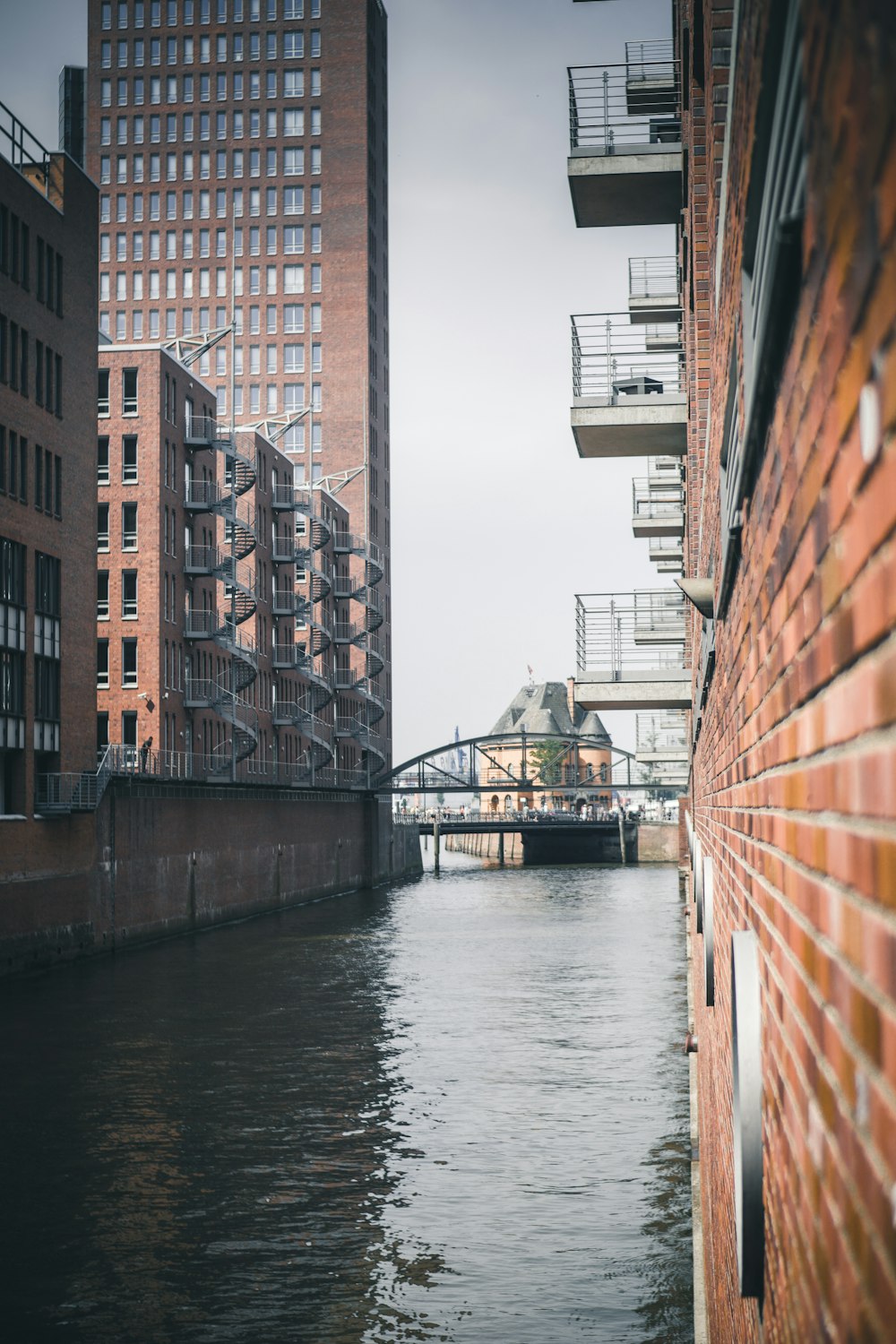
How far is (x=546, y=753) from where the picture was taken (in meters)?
145

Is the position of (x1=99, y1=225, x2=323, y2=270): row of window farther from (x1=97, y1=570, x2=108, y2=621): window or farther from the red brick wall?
the red brick wall

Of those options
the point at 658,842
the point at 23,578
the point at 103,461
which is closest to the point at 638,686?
the point at 23,578

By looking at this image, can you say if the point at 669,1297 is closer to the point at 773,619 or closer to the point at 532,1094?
the point at 532,1094

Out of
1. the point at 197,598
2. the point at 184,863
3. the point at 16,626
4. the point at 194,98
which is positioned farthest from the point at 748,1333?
the point at 194,98

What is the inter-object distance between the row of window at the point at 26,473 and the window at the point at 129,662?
15971 millimetres

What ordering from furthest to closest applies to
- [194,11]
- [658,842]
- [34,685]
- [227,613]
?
[194,11] → [658,842] → [227,613] → [34,685]

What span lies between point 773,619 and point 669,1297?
1087cm

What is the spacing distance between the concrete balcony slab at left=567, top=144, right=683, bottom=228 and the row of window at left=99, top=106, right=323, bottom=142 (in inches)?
3273

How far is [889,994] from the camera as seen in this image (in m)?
1.35

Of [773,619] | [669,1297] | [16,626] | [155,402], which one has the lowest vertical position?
[669,1297]

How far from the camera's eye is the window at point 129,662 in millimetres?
52656

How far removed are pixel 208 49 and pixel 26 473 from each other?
7279 centimetres

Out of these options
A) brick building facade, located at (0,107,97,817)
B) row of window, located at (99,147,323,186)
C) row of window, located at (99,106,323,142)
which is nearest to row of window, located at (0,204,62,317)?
brick building facade, located at (0,107,97,817)

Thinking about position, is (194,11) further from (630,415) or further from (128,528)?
(630,415)
